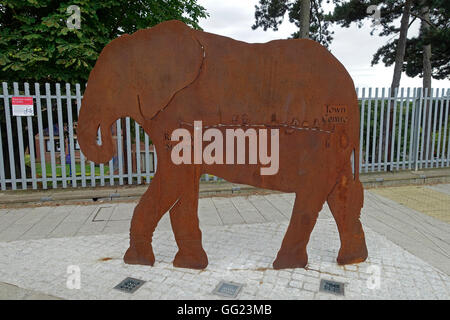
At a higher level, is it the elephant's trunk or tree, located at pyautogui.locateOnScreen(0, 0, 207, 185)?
tree, located at pyautogui.locateOnScreen(0, 0, 207, 185)

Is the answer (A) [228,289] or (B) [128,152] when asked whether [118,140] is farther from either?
(A) [228,289]

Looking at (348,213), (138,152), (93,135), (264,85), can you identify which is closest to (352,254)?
(348,213)

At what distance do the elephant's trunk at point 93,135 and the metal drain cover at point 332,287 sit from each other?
7.82ft

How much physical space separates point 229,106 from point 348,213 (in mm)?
1588

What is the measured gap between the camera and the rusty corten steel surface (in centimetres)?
284

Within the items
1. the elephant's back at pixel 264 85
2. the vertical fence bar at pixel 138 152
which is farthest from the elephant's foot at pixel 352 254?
the vertical fence bar at pixel 138 152

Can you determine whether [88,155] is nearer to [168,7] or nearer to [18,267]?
[18,267]

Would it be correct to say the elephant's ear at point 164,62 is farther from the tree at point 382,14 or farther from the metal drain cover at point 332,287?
the tree at point 382,14

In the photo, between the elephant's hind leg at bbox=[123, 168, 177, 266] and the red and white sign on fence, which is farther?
the red and white sign on fence

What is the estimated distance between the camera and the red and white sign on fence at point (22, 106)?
557cm

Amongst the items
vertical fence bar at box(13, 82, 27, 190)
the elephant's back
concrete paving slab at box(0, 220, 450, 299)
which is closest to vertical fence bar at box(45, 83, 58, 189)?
vertical fence bar at box(13, 82, 27, 190)

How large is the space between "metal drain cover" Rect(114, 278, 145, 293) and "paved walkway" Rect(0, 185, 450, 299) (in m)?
0.07

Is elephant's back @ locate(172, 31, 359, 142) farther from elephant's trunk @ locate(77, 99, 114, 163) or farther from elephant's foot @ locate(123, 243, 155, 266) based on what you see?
elephant's foot @ locate(123, 243, 155, 266)
